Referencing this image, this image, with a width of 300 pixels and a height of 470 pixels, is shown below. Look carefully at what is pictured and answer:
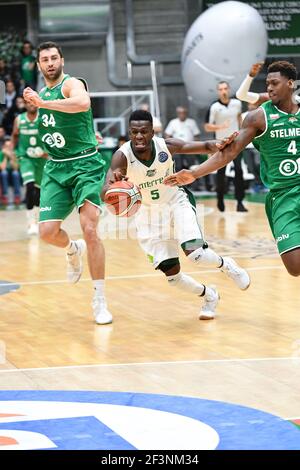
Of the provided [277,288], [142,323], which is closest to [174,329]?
[142,323]

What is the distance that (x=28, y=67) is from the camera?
21.8 m

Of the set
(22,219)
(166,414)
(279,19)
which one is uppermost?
(279,19)

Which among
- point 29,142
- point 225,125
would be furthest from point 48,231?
point 225,125

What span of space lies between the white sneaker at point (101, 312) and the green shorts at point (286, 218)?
161 cm

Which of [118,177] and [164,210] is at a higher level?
[118,177]

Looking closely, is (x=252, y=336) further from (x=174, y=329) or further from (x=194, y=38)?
(x=194, y=38)

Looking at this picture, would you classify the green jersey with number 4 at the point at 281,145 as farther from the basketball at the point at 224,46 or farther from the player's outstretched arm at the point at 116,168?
the basketball at the point at 224,46

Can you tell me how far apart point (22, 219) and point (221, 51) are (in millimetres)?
4947

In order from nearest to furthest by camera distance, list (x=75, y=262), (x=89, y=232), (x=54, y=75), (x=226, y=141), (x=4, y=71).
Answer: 1. (x=226, y=141)
2. (x=89, y=232)
3. (x=54, y=75)
4. (x=75, y=262)
5. (x=4, y=71)

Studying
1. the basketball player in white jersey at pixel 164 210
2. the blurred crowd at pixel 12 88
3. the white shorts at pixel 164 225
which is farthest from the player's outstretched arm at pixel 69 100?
the blurred crowd at pixel 12 88

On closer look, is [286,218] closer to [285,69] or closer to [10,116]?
[285,69]

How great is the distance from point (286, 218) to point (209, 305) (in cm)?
128

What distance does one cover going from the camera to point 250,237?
13492 millimetres

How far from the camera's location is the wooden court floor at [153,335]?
6.25 m
